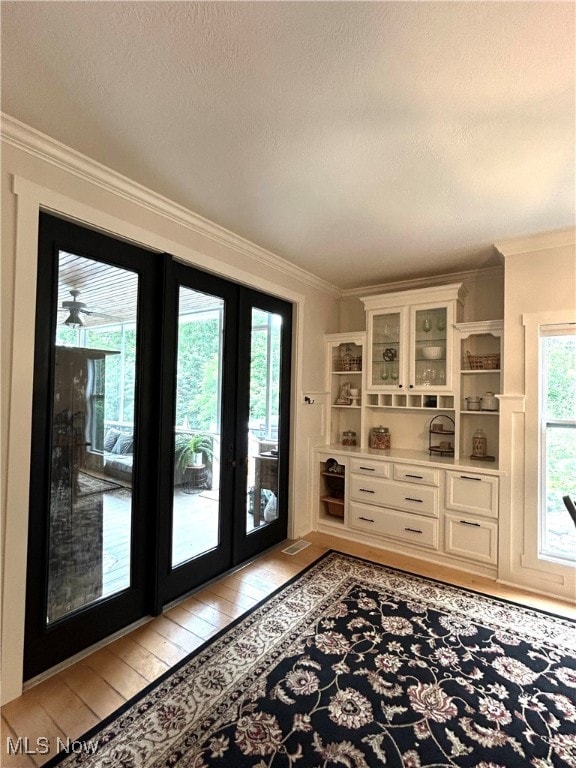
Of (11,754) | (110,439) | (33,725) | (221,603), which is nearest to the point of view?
(11,754)

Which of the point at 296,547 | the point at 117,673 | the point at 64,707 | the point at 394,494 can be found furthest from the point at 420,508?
the point at 64,707

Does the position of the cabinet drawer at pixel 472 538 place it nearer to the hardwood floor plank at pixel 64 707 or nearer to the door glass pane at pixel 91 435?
the door glass pane at pixel 91 435

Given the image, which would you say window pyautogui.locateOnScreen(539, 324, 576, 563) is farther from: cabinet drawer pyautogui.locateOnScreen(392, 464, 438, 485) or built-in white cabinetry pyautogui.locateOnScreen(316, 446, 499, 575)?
cabinet drawer pyautogui.locateOnScreen(392, 464, 438, 485)

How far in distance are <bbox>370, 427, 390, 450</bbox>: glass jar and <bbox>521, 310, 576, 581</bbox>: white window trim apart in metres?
1.35

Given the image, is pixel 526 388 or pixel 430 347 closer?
pixel 526 388

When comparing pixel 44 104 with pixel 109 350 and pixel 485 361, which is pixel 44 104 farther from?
pixel 485 361

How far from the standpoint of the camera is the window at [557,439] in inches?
107

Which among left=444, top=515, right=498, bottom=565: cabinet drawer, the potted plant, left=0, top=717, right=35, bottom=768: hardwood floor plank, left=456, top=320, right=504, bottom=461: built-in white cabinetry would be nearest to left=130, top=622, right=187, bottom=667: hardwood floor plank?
left=0, top=717, right=35, bottom=768: hardwood floor plank

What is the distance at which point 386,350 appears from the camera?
3.87 m

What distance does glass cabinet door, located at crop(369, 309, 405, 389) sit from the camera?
377cm

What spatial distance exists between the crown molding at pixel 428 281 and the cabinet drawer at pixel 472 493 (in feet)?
6.30

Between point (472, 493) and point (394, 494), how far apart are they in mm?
673

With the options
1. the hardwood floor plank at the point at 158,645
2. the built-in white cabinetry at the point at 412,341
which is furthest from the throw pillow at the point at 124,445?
the built-in white cabinetry at the point at 412,341

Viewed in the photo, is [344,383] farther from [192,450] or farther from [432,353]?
[192,450]
